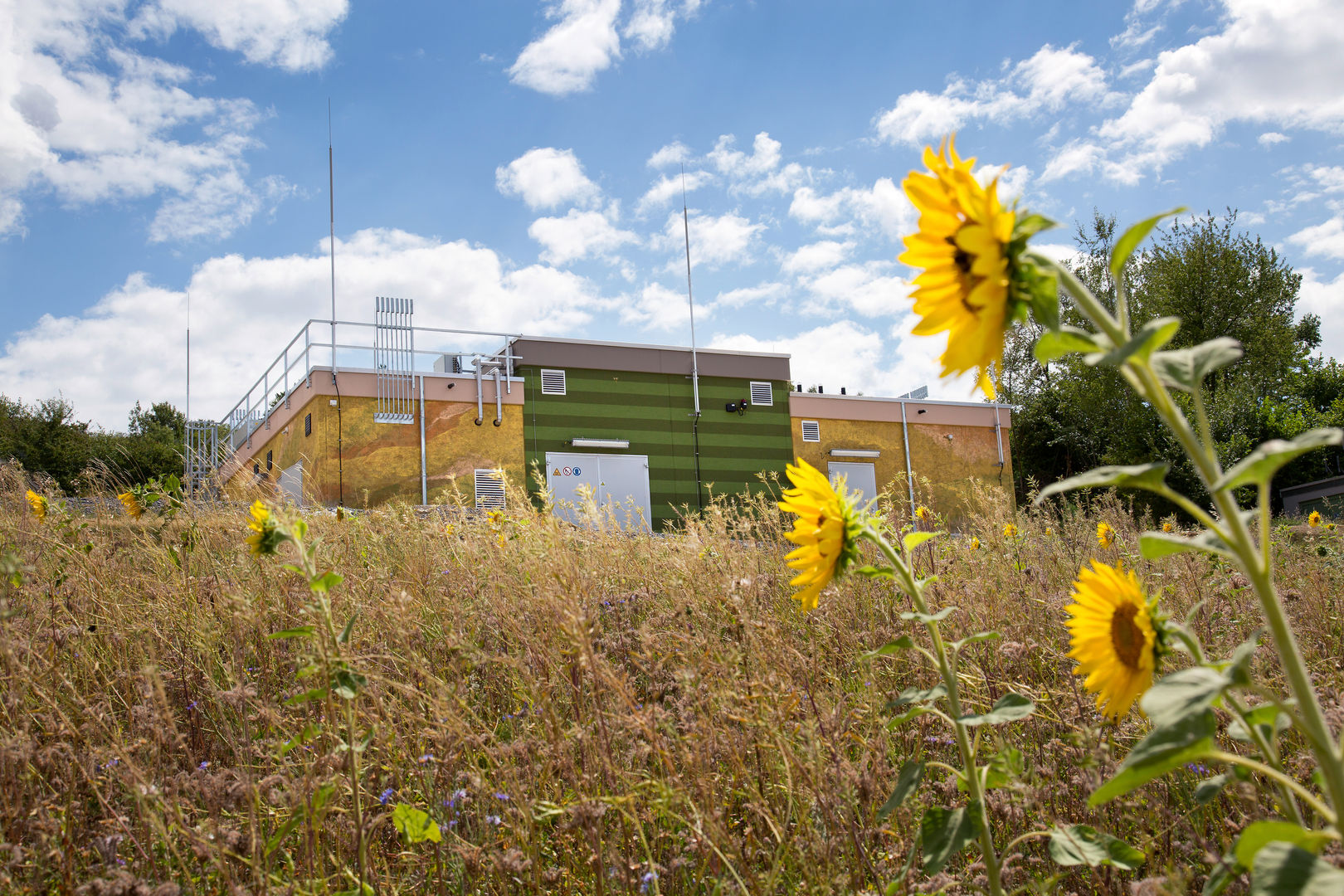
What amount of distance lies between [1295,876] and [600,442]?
18.5 metres

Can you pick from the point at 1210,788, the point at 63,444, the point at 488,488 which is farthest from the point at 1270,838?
the point at 63,444

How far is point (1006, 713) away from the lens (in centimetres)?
158

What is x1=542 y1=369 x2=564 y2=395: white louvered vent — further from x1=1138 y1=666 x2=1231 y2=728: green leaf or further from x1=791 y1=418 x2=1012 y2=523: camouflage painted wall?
x1=1138 y1=666 x2=1231 y2=728: green leaf

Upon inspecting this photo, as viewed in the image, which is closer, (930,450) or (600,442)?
(600,442)

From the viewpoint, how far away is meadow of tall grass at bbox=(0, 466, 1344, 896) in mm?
2047

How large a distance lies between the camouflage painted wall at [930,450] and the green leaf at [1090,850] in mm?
19756

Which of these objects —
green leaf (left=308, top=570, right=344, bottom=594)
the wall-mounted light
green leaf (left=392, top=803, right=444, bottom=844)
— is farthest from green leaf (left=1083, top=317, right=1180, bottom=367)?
the wall-mounted light

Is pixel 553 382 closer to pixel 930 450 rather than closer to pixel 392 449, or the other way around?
pixel 392 449

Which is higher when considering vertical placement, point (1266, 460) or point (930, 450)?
point (930, 450)

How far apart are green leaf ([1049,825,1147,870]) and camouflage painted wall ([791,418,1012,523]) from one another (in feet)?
64.8

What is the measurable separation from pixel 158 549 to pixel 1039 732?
4.90 metres

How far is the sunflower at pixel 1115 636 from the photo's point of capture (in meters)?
1.39

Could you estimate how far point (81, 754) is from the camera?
2.45 meters

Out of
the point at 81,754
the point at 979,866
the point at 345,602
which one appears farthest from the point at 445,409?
the point at 979,866
